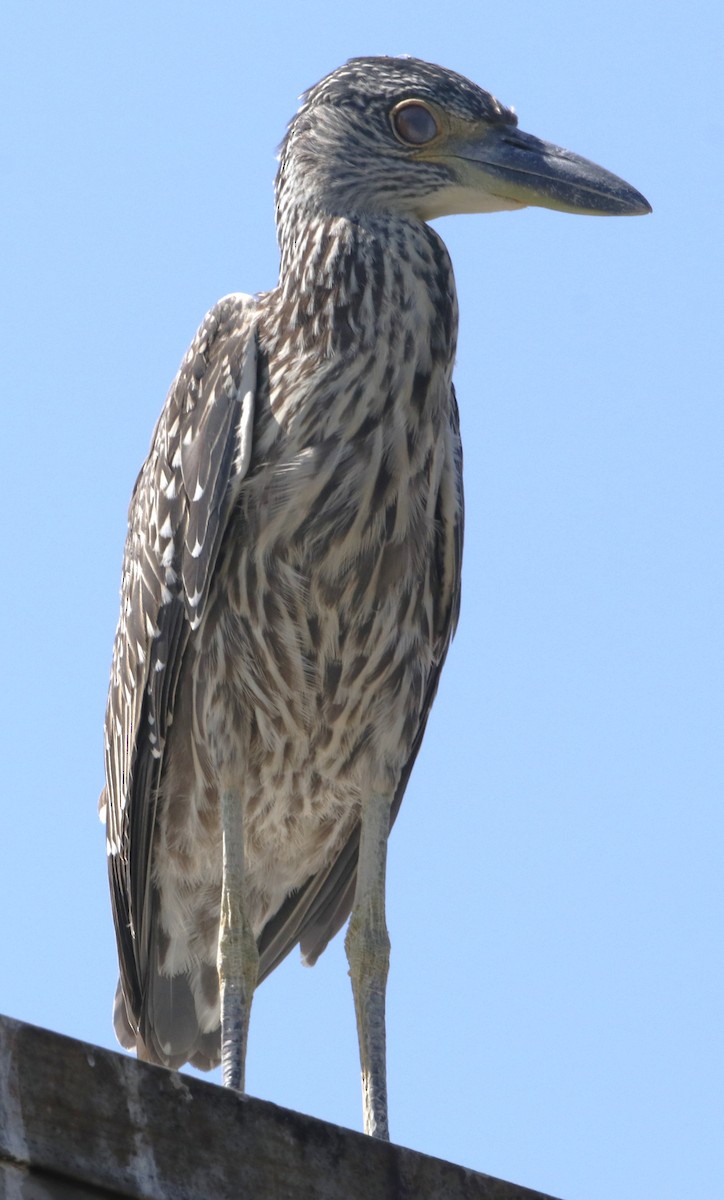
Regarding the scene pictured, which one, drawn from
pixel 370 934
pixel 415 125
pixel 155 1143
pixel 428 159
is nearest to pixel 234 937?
pixel 370 934

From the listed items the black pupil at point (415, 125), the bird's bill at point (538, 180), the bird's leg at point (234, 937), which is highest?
the black pupil at point (415, 125)

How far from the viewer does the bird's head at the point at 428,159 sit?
6.77 metres

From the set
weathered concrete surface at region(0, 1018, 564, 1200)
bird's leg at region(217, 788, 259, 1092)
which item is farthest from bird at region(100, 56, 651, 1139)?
weathered concrete surface at region(0, 1018, 564, 1200)

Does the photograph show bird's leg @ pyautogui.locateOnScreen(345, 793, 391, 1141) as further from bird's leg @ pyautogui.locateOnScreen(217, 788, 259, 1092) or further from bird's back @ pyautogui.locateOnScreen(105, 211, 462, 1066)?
bird's leg @ pyautogui.locateOnScreen(217, 788, 259, 1092)

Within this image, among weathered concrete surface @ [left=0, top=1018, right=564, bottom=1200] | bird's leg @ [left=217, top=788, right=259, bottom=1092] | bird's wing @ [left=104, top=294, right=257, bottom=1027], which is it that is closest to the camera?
weathered concrete surface @ [left=0, top=1018, right=564, bottom=1200]

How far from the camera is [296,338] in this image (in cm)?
647

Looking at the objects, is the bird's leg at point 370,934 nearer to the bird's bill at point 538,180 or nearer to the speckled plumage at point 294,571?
the speckled plumage at point 294,571

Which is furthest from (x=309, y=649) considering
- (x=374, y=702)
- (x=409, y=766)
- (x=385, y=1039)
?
(x=385, y=1039)

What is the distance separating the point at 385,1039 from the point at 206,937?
1049mm

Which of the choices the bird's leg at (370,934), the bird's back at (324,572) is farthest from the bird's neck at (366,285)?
the bird's leg at (370,934)

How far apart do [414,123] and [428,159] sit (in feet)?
0.47

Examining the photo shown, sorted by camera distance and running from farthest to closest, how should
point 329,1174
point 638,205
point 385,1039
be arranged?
point 638,205, point 385,1039, point 329,1174

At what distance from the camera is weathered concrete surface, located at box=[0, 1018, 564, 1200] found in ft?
12.0

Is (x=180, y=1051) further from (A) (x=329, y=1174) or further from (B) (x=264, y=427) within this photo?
(A) (x=329, y=1174)
